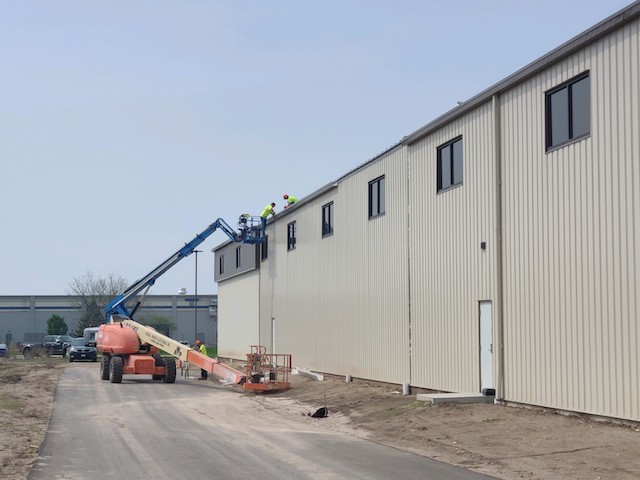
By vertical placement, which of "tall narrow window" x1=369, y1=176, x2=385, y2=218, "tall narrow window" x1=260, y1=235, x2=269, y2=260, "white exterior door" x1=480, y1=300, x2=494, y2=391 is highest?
"tall narrow window" x1=369, y1=176, x2=385, y2=218

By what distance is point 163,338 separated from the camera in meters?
35.9

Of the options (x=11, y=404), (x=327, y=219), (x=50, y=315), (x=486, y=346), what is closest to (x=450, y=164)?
(x=486, y=346)

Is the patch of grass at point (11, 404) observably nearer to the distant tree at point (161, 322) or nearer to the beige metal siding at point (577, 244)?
the beige metal siding at point (577, 244)

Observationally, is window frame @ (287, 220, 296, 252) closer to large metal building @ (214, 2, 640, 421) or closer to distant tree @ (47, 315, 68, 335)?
large metal building @ (214, 2, 640, 421)

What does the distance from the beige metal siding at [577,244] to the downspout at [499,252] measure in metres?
0.23

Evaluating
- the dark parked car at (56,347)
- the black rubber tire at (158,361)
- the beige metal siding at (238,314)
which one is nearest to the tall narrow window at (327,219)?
the black rubber tire at (158,361)

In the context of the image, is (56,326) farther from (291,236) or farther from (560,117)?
(560,117)

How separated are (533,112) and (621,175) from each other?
3.76 meters

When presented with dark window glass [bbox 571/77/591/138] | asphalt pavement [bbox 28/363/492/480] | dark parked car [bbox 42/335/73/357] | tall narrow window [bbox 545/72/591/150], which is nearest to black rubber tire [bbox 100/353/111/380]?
asphalt pavement [bbox 28/363/492/480]

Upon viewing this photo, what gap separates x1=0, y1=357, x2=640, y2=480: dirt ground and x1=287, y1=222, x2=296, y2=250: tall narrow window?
13145 mm

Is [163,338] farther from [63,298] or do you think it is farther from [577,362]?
[63,298]

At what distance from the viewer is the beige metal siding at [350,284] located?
27.9m

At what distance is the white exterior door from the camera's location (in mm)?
21688

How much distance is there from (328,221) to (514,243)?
1550cm
